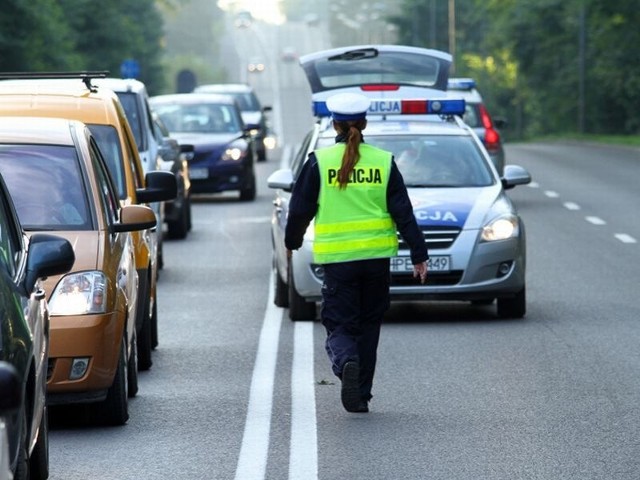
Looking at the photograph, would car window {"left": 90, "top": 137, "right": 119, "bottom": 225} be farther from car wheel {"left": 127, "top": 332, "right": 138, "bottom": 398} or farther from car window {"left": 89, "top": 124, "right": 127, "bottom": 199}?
car window {"left": 89, "top": 124, "right": 127, "bottom": 199}

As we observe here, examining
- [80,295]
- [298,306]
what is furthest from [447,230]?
[80,295]

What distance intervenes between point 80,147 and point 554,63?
75.6 metres

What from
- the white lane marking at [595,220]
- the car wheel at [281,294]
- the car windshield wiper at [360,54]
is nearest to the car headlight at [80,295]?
the car wheel at [281,294]

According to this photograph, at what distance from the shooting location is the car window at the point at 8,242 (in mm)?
6895

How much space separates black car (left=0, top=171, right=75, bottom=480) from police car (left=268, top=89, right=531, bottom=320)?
6.24 metres

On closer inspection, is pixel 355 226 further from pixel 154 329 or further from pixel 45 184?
pixel 154 329

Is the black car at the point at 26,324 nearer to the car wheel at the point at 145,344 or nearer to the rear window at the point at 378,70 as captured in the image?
the car wheel at the point at 145,344

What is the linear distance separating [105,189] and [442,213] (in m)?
4.16

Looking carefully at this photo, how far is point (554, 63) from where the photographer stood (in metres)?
84.7

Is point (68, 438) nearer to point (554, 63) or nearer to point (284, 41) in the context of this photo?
point (554, 63)

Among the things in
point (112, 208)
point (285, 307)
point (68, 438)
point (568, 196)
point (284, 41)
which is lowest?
point (284, 41)

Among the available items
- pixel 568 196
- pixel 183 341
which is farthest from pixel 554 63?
pixel 183 341

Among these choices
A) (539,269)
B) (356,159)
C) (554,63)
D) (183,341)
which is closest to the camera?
(356,159)

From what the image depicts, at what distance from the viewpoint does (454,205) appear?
1423cm
